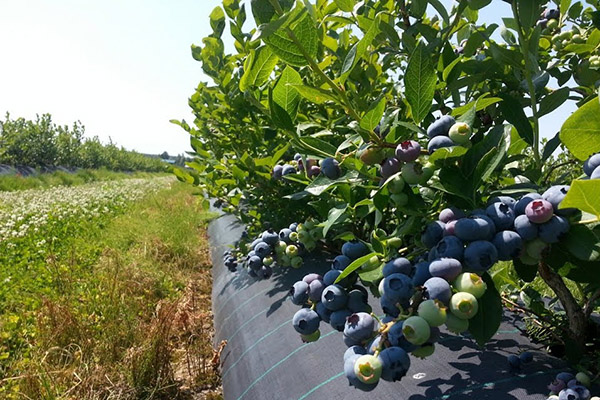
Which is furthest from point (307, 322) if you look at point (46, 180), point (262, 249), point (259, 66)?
point (46, 180)

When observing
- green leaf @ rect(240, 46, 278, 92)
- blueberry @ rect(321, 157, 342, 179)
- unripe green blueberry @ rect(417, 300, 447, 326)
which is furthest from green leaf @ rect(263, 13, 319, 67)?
unripe green blueberry @ rect(417, 300, 447, 326)

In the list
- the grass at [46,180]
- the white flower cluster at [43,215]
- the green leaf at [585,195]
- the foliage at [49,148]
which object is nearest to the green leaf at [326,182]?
the green leaf at [585,195]

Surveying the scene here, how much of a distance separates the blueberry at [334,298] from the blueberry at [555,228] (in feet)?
1.30

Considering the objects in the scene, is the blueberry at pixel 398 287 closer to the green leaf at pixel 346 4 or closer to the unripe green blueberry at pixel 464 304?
the unripe green blueberry at pixel 464 304

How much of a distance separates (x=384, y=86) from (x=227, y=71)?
4.09 feet

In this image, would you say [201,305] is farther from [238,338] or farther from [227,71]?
[227,71]

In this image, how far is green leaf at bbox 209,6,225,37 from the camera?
2.33 m

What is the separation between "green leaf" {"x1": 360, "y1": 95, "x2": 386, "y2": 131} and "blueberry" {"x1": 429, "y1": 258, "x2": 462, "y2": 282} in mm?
278

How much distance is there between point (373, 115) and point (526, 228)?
318mm

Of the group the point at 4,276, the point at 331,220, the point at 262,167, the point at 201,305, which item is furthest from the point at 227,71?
the point at 4,276

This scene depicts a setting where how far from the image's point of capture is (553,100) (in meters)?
0.96

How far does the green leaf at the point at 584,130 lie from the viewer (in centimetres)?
60

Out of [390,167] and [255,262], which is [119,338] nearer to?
[255,262]

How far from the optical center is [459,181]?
80 cm
